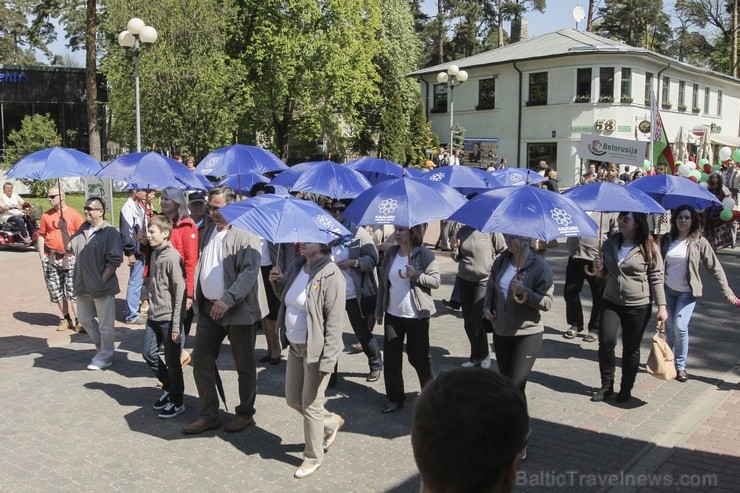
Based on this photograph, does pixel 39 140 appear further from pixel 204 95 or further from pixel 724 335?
pixel 724 335

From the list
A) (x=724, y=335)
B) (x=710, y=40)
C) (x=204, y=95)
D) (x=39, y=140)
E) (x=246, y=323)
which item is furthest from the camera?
(x=710, y=40)

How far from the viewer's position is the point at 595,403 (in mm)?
7047

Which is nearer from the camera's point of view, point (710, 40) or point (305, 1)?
point (305, 1)

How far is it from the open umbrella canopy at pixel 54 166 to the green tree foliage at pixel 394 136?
3117 cm

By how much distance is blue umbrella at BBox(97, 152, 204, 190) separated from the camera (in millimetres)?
8295

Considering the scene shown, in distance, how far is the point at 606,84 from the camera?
119ft

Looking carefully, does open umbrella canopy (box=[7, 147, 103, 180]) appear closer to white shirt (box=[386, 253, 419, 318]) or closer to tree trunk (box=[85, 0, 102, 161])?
white shirt (box=[386, 253, 419, 318])

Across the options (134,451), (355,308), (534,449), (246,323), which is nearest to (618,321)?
(534,449)

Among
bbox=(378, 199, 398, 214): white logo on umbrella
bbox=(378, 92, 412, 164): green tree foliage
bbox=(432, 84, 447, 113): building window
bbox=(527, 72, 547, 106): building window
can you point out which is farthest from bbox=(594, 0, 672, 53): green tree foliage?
bbox=(378, 199, 398, 214): white logo on umbrella

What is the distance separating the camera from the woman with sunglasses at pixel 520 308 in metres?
5.69

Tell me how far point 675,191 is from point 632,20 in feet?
190

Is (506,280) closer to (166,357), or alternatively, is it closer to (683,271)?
(683,271)

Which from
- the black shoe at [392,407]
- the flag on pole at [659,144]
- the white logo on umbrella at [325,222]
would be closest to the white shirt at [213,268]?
the white logo on umbrella at [325,222]

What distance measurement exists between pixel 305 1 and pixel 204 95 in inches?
399
